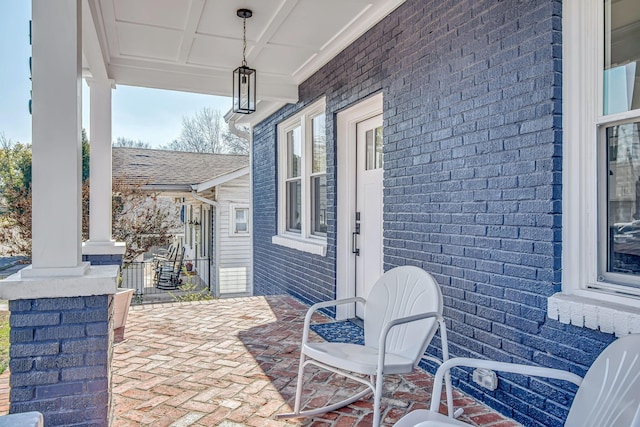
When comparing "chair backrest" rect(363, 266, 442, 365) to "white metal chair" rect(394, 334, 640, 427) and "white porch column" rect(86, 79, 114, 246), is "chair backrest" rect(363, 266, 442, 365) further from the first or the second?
"white porch column" rect(86, 79, 114, 246)

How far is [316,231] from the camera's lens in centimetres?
570

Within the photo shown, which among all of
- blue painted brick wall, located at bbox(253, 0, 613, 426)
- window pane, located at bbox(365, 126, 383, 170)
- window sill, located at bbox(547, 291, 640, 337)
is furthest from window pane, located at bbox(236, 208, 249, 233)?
window sill, located at bbox(547, 291, 640, 337)

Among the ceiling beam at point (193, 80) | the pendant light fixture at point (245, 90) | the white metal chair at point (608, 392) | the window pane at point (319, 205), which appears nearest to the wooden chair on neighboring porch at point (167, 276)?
the window pane at point (319, 205)

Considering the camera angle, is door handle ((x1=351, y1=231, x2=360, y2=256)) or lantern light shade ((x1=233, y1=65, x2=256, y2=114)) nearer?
lantern light shade ((x1=233, y1=65, x2=256, y2=114))

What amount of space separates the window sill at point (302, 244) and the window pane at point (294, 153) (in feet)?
3.06

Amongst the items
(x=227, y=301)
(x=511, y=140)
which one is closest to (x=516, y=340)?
(x=511, y=140)

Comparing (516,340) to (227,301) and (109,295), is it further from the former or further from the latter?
(227,301)

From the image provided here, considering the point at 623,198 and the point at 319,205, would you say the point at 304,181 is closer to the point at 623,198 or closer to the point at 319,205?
the point at 319,205

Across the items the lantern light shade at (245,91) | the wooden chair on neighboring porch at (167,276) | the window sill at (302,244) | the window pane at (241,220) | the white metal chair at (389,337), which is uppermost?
the lantern light shade at (245,91)

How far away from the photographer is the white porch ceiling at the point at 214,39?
371 centimetres

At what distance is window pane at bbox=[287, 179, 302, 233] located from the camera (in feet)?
20.7

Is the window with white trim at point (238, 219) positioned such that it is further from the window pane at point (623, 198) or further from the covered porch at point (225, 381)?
the window pane at point (623, 198)

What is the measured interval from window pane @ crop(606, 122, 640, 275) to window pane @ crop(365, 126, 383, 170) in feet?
7.70

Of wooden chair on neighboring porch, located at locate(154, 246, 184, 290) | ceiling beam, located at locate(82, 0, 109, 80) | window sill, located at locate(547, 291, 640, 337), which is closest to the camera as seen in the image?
window sill, located at locate(547, 291, 640, 337)
